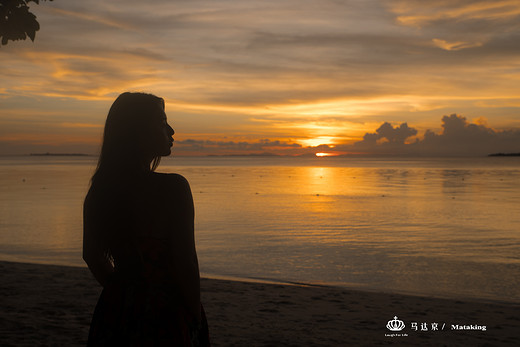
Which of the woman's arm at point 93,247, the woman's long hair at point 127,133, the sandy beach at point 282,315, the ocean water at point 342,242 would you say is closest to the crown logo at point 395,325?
the sandy beach at point 282,315

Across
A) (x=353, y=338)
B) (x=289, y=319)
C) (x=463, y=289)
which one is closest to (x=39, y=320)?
(x=289, y=319)

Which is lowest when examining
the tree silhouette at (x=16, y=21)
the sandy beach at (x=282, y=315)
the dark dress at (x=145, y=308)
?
the sandy beach at (x=282, y=315)

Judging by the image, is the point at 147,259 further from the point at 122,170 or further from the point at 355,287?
the point at 355,287

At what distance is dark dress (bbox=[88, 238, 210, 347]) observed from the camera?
252 cm

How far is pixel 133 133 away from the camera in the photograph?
2553mm

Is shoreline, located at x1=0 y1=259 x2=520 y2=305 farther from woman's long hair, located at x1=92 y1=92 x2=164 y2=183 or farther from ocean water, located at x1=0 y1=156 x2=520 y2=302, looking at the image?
woman's long hair, located at x1=92 y1=92 x2=164 y2=183

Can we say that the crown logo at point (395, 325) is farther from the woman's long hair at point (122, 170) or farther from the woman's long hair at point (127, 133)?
the woman's long hair at point (127, 133)

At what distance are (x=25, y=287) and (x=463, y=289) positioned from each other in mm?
8844

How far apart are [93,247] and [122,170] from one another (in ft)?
1.42

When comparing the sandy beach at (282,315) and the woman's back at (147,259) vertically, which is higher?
the woman's back at (147,259)

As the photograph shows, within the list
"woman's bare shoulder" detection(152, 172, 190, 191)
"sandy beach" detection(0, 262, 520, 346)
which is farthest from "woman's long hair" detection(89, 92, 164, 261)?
"sandy beach" detection(0, 262, 520, 346)

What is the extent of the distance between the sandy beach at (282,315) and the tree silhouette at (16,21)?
4039mm

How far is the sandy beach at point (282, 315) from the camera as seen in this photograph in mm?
6750

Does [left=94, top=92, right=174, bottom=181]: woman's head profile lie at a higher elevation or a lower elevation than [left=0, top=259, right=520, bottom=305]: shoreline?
higher
